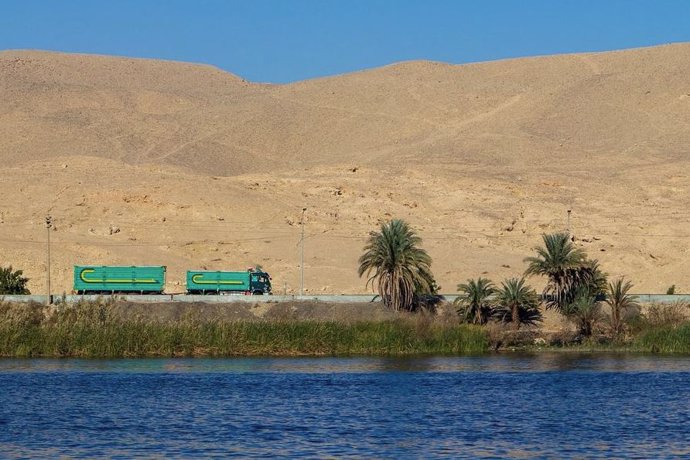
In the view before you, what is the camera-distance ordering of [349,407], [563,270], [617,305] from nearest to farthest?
[349,407], [617,305], [563,270]

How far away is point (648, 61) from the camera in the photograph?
17638 cm

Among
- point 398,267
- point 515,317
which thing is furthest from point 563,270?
point 398,267

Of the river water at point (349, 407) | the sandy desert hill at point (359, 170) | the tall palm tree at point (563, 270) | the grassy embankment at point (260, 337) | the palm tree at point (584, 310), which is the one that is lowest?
the river water at point (349, 407)

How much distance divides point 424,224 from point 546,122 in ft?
160

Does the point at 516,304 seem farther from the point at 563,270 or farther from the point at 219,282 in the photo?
the point at 219,282

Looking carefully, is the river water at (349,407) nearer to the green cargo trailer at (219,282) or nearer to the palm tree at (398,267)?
the palm tree at (398,267)

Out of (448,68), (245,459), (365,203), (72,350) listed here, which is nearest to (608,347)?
(72,350)

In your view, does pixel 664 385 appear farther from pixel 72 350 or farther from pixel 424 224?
pixel 424 224

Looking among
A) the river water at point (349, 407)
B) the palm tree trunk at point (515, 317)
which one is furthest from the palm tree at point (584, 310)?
the river water at point (349, 407)

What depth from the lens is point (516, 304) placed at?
70.7m

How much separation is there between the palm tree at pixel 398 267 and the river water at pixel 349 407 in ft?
25.2

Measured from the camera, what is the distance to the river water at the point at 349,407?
3875 cm

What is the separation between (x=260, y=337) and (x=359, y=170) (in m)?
63.6

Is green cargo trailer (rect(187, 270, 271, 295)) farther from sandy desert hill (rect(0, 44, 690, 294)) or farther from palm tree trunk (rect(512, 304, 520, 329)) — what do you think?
palm tree trunk (rect(512, 304, 520, 329))
